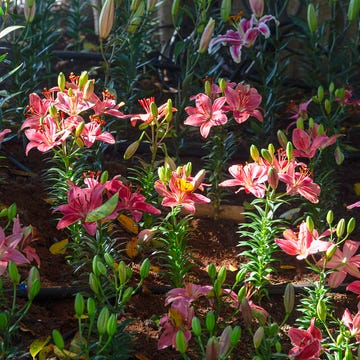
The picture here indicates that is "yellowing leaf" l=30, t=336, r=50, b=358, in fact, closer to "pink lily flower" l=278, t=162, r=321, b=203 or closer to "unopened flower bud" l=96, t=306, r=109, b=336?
"unopened flower bud" l=96, t=306, r=109, b=336

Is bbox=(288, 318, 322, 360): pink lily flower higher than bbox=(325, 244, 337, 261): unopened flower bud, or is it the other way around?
bbox=(325, 244, 337, 261): unopened flower bud

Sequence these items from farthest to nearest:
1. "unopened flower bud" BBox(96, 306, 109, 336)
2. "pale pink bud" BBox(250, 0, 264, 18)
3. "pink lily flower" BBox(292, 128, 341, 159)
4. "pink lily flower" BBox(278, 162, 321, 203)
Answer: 1. "pale pink bud" BBox(250, 0, 264, 18)
2. "pink lily flower" BBox(292, 128, 341, 159)
3. "pink lily flower" BBox(278, 162, 321, 203)
4. "unopened flower bud" BBox(96, 306, 109, 336)

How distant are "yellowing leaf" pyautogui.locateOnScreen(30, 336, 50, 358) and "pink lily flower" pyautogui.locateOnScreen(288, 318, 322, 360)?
0.61 meters

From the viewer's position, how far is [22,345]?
2.04 m

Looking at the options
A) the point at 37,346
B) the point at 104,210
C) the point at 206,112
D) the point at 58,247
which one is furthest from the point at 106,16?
the point at 37,346

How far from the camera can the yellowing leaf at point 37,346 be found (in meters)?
1.96

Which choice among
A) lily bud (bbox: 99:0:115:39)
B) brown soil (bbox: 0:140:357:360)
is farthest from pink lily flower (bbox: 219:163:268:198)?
lily bud (bbox: 99:0:115:39)

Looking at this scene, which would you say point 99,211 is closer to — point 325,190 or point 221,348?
point 221,348

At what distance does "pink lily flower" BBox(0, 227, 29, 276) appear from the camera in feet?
5.99

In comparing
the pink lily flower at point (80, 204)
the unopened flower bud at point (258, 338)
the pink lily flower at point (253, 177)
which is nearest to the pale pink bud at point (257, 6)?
the pink lily flower at point (253, 177)

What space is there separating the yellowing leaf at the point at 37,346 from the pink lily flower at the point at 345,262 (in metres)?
0.73

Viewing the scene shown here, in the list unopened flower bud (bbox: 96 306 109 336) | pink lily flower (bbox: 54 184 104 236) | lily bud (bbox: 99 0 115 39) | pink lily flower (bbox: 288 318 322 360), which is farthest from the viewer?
lily bud (bbox: 99 0 115 39)

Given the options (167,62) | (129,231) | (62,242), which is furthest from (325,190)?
(167,62)

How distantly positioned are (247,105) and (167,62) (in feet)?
3.72
